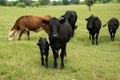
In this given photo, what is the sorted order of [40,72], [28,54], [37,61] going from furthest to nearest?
[28,54] → [37,61] → [40,72]

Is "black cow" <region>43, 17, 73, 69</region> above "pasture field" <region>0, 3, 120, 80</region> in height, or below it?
above

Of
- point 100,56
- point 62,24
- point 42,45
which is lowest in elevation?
point 100,56

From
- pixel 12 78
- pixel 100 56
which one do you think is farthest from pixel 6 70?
pixel 100 56

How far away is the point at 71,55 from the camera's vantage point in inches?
555

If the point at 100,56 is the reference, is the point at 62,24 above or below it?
above

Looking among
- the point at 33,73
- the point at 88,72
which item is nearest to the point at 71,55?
the point at 88,72

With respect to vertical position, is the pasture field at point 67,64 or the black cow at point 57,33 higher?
the black cow at point 57,33

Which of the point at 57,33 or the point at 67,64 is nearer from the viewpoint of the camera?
the point at 57,33

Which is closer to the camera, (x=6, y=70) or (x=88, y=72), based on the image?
(x=6, y=70)

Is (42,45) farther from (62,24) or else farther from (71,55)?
(71,55)

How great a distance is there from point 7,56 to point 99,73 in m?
4.23

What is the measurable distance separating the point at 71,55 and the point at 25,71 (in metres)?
3.85

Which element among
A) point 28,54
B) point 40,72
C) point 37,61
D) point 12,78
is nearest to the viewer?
point 12,78

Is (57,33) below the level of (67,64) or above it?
above
